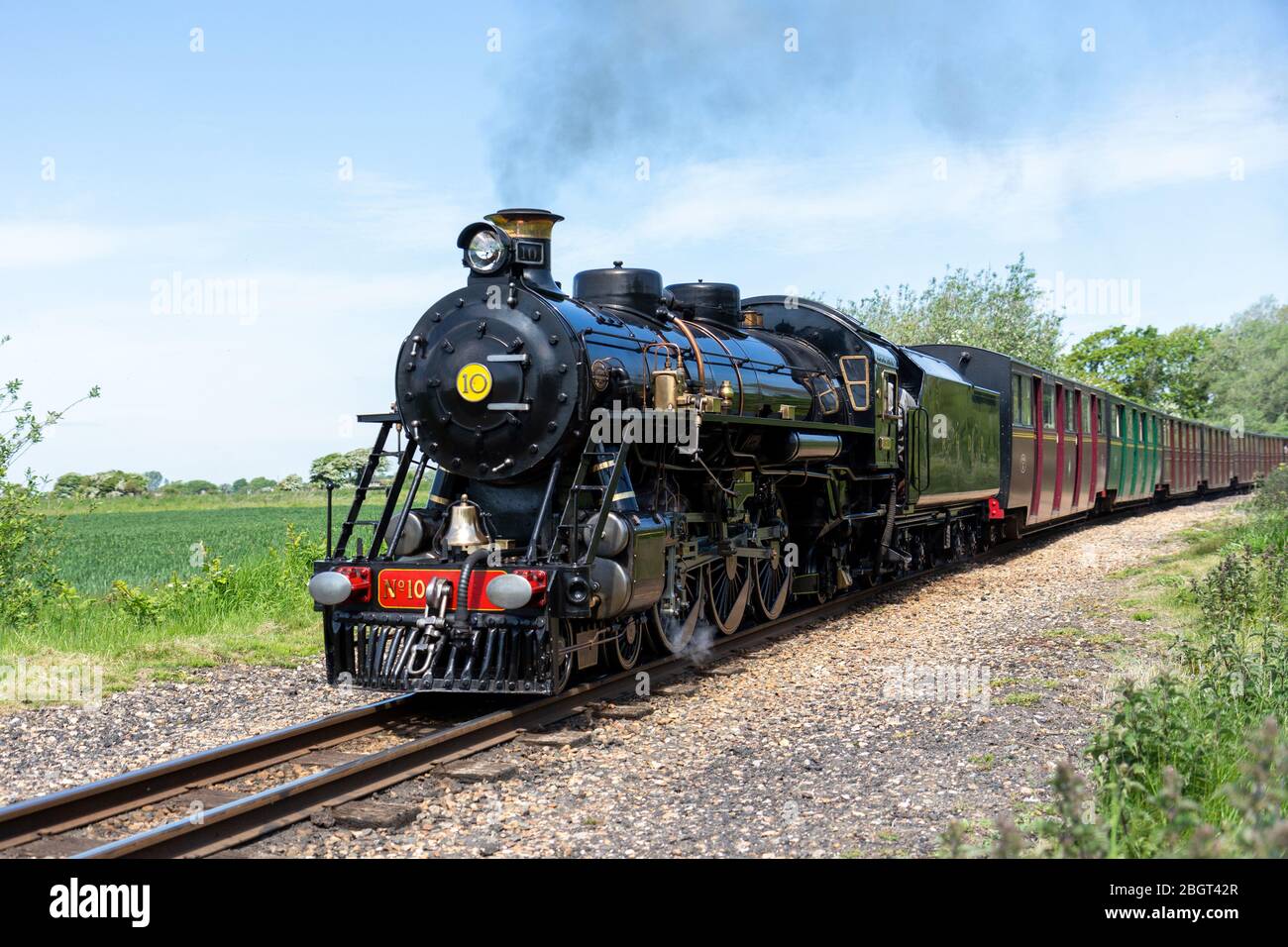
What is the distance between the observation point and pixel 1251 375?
65.3 m

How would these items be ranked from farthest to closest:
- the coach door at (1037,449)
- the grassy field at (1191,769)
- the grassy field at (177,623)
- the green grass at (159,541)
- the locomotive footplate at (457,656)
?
1. the coach door at (1037,449)
2. the green grass at (159,541)
3. the grassy field at (177,623)
4. the locomotive footplate at (457,656)
5. the grassy field at (1191,769)

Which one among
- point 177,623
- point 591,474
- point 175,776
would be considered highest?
point 591,474

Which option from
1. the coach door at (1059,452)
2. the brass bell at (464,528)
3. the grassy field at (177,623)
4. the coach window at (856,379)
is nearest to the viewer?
the brass bell at (464,528)

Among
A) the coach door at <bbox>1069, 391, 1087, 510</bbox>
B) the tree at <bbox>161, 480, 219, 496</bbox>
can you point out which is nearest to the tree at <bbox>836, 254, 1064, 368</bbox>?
the coach door at <bbox>1069, 391, 1087, 510</bbox>

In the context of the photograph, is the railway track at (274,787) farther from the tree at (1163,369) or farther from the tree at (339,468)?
the tree at (1163,369)

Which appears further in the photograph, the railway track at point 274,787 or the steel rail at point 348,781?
the railway track at point 274,787

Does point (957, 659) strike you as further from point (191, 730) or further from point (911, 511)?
point (191, 730)

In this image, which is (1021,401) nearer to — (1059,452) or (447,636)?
(1059,452)

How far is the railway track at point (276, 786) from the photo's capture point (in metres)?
4.92

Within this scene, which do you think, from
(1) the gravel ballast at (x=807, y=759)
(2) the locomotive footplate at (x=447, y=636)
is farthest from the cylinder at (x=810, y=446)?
(2) the locomotive footplate at (x=447, y=636)

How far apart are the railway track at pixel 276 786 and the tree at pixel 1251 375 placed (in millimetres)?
64045

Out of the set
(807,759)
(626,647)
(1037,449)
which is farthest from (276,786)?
(1037,449)

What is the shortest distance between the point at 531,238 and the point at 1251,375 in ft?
223

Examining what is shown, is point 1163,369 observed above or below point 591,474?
above
